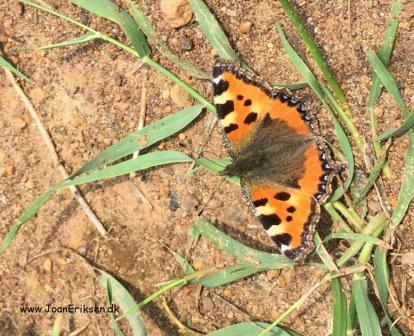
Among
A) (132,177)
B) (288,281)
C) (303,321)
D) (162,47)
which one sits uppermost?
(162,47)

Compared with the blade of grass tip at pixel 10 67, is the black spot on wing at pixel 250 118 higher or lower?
lower

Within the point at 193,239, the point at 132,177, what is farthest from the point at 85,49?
the point at 193,239

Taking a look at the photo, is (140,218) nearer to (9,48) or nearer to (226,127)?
(226,127)

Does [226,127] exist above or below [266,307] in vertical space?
above

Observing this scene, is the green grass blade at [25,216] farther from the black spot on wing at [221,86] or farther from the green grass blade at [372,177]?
the green grass blade at [372,177]

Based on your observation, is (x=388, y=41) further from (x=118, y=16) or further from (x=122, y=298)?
(x=122, y=298)

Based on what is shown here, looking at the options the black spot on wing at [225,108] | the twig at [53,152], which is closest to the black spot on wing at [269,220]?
the black spot on wing at [225,108]

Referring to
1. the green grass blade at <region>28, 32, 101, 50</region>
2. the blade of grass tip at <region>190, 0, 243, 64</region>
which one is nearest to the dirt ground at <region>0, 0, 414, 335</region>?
the blade of grass tip at <region>190, 0, 243, 64</region>

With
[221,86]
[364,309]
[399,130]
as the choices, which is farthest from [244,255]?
[399,130]
